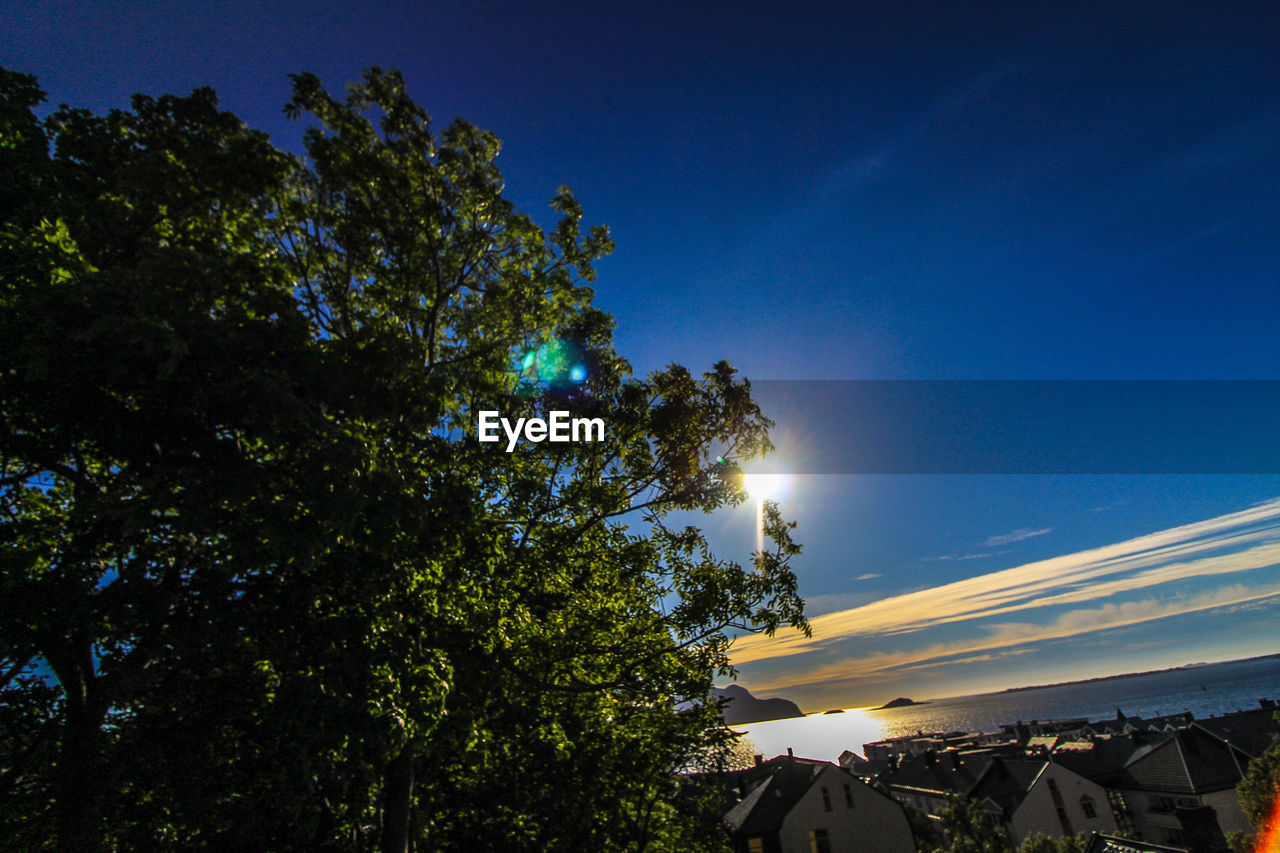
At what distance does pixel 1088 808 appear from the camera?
4375cm

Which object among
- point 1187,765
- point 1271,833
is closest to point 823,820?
point 1271,833

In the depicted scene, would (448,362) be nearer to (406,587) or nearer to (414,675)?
(406,587)

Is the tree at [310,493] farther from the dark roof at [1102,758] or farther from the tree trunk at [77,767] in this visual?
the dark roof at [1102,758]

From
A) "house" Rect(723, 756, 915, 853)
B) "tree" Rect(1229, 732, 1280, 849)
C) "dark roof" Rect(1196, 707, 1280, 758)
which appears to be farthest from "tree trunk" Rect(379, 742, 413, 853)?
"dark roof" Rect(1196, 707, 1280, 758)

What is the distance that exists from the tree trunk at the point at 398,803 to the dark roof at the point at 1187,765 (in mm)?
56628

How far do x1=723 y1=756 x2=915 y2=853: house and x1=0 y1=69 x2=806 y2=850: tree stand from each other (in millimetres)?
32431

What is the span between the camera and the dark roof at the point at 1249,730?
45.2 m

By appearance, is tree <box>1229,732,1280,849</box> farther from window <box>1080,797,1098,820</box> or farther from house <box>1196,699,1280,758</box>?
house <box>1196,699,1280,758</box>

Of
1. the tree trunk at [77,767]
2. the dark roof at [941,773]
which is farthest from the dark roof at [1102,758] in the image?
the tree trunk at [77,767]

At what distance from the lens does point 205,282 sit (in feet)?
22.9

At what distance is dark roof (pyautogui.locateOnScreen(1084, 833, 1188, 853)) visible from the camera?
1680 cm

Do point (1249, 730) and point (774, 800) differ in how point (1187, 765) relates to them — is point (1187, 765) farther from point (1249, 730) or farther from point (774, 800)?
point (774, 800)

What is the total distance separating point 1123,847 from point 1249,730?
1983 inches

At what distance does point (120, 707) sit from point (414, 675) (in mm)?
4747
